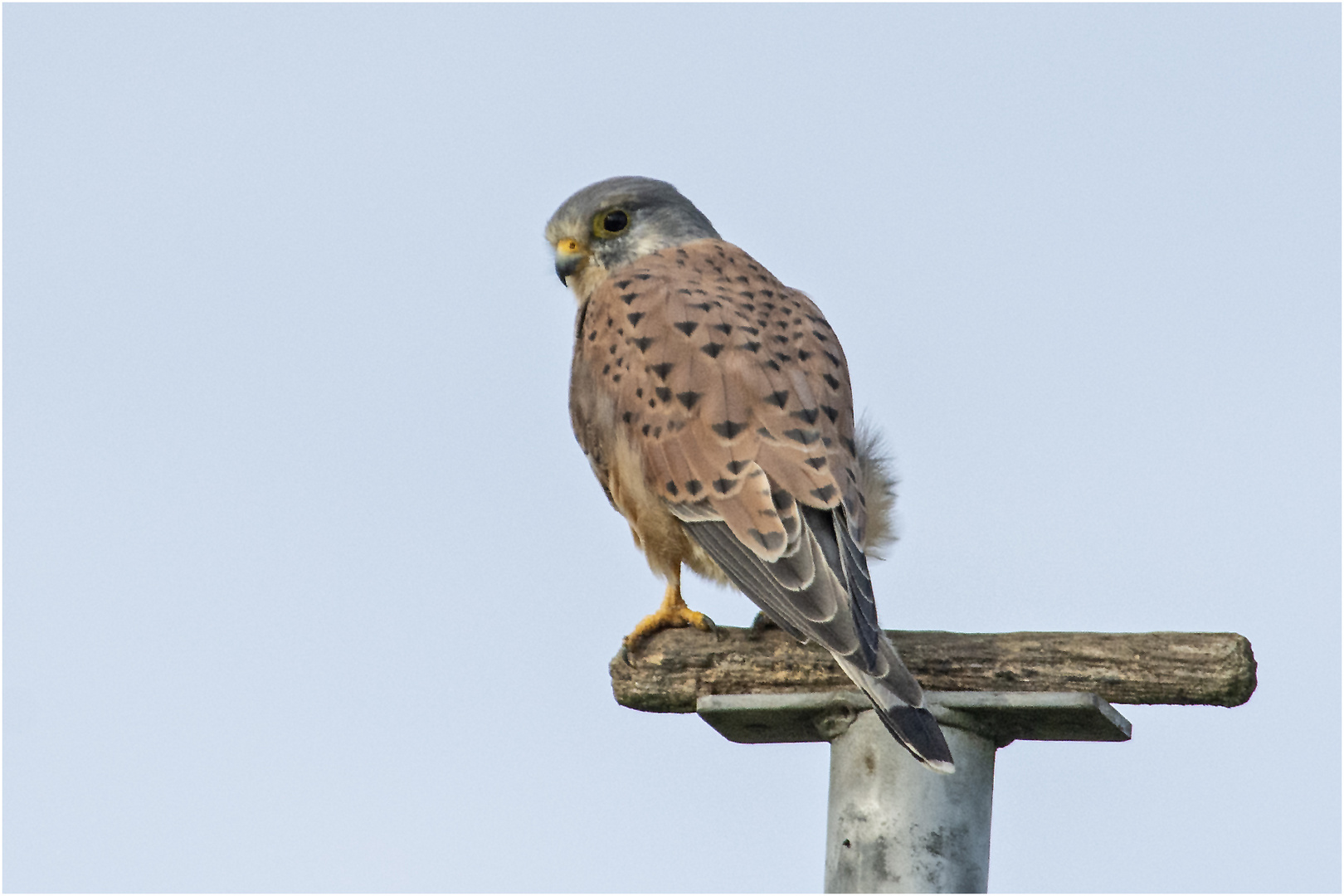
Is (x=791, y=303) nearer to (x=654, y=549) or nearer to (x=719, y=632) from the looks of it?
(x=654, y=549)

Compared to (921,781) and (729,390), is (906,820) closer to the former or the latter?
(921,781)

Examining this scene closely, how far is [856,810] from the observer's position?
347 cm

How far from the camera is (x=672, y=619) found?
432cm

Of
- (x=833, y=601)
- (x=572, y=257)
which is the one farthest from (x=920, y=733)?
(x=572, y=257)

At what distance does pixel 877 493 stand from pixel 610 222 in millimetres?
1225

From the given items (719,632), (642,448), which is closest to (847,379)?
(642,448)

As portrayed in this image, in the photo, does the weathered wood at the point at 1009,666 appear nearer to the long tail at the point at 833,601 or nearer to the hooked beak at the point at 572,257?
the long tail at the point at 833,601

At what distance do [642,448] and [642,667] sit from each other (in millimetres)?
638

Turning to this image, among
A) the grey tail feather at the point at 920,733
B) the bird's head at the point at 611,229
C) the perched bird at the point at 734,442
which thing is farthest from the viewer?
the bird's head at the point at 611,229

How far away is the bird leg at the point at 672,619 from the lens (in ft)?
13.9

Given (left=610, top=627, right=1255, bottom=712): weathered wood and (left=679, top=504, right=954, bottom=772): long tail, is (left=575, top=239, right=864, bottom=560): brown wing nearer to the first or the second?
(left=679, top=504, right=954, bottom=772): long tail

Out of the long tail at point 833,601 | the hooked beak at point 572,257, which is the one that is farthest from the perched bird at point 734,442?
the hooked beak at point 572,257

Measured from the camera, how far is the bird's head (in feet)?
17.0

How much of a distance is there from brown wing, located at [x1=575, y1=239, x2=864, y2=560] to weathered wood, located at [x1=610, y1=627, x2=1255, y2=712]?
0.84ft
